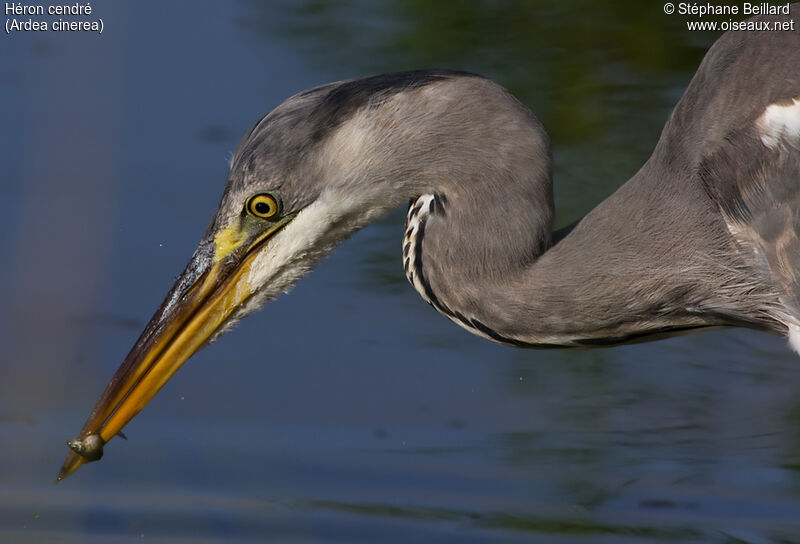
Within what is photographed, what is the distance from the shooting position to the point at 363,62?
5.43m

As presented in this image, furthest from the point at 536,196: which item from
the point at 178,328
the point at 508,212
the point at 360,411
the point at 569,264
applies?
the point at 360,411

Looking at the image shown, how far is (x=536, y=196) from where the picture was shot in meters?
2.68

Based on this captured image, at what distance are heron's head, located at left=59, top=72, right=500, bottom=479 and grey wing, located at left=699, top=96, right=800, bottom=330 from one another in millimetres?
602

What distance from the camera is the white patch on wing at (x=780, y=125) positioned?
2666 mm

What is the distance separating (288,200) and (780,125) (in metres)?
1.05

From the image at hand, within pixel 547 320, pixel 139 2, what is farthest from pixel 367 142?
pixel 139 2

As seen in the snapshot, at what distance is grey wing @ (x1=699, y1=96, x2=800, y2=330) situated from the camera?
268cm

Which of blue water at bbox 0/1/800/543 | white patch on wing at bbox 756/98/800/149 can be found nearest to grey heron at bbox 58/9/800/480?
white patch on wing at bbox 756/98/800/149

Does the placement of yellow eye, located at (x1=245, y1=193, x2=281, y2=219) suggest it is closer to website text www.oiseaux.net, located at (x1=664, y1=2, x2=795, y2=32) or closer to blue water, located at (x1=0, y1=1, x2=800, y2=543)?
blue water, located at (x1=0, y1=1, x2=800, y2=543)

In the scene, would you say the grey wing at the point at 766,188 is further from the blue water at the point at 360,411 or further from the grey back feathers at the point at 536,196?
the blue water at the point at 360,411

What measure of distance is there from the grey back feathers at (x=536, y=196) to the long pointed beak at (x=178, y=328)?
84 millimetres

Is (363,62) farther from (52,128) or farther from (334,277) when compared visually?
(52,128)

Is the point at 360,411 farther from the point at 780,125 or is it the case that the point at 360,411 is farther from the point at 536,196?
the point at 780,125

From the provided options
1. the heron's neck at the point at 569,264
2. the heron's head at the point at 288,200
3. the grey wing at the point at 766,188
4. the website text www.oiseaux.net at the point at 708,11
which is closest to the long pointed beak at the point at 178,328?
the heron's head at the point at 288,200
